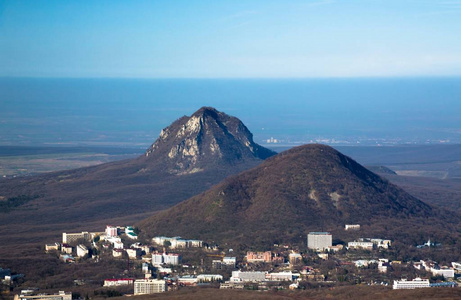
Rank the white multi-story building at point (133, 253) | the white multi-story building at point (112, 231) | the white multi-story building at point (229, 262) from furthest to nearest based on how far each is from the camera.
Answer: the white multi-story building at point (112, 231), the white multi-story building at point (133, 253), the white multi-story building at point (229, 262)

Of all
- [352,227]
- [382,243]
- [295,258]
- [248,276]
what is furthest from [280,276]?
[352,227]

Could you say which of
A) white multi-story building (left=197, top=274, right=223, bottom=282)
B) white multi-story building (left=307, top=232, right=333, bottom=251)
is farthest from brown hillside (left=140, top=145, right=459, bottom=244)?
white multi-story building (left=197, top=274, right=223, bottom=282)

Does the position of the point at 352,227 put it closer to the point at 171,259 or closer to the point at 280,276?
the point at 171,259

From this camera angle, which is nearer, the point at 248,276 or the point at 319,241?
the point at 248,276

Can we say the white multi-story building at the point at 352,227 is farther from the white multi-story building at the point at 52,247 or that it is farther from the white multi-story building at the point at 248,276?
the white multi-story building at the point at 52,247

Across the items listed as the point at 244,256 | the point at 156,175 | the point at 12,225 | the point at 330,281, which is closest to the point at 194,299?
the point at 330,281

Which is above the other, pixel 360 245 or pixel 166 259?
pixel 360 245

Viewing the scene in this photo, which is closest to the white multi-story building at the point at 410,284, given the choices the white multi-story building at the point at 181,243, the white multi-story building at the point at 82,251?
the white multi-story building at the point at 181,243
